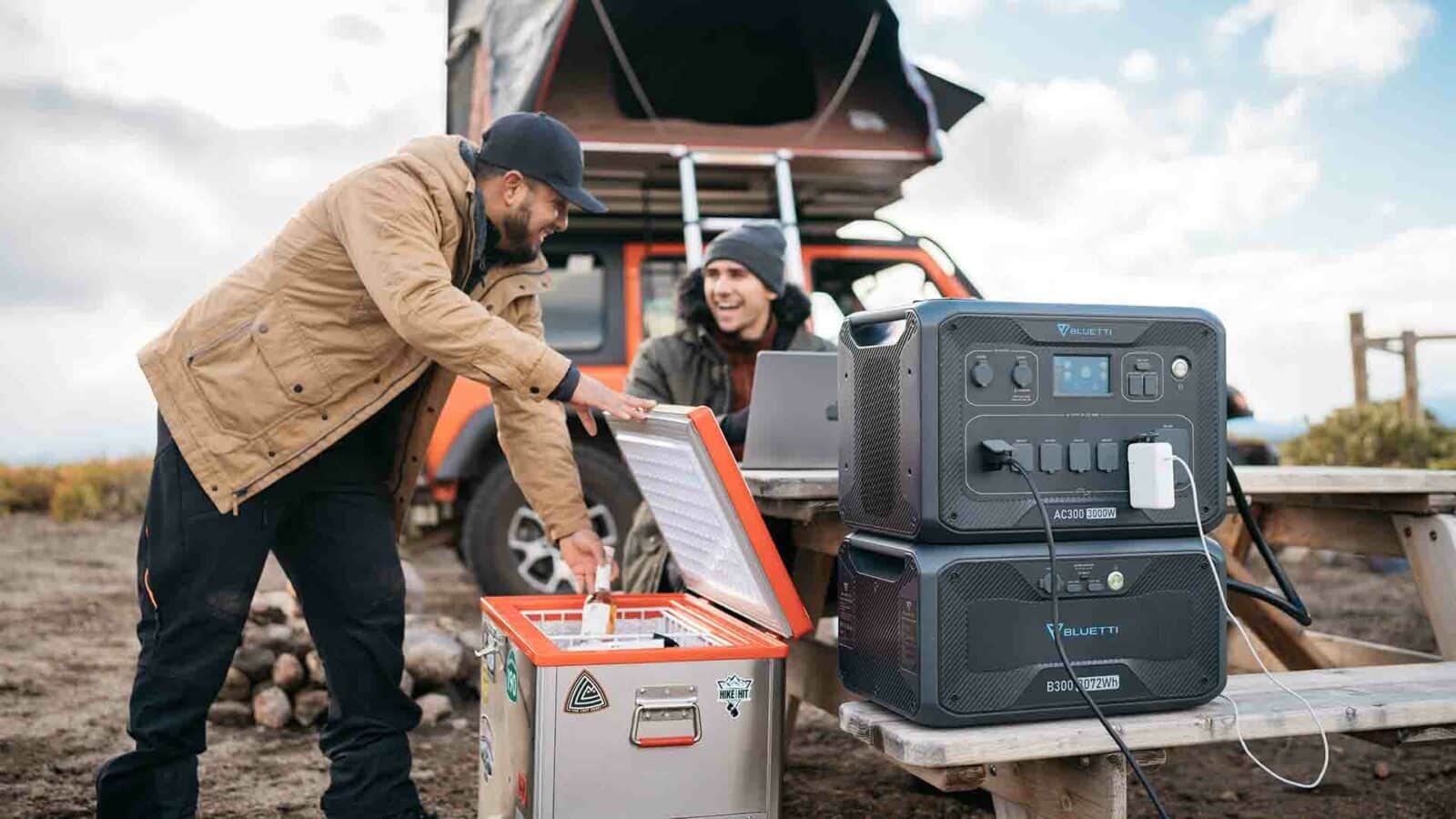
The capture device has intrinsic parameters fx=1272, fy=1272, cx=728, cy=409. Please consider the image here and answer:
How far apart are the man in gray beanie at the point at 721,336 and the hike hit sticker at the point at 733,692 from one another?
149cm

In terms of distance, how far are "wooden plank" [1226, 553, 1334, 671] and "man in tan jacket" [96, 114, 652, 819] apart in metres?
2.18

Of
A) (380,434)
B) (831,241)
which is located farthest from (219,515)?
(831,241)

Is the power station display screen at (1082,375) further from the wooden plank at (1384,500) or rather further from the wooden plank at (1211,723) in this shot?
the wooden plank at (1384,500)

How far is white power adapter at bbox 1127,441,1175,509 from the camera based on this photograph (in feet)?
6.81

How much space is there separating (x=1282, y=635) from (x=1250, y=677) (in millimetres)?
1449

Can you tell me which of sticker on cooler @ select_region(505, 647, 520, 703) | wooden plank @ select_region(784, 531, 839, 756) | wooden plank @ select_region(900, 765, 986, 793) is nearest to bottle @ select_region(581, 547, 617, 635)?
sticker on cooler @ select_region(505, 647, 520, 703)

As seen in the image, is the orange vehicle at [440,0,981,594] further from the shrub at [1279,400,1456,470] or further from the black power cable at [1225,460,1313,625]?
the shrub at [1279,400,1456,470]

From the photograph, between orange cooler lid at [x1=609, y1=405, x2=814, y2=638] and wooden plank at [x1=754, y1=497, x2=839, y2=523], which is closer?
orange cooler lid at [x1=609, y1=405, x2=814, y2=638]

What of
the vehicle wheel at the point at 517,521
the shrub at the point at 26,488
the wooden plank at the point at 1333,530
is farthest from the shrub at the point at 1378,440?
the shrub at the point at 26,488

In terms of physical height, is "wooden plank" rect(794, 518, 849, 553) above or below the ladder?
below

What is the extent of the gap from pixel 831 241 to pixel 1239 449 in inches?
142

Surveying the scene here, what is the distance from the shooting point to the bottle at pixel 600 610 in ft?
9.03

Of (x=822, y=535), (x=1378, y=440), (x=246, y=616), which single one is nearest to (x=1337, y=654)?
(x=822, y=535)

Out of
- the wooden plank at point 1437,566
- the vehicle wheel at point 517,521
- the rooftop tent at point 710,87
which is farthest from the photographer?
the vehicle wheel at point 517,521
